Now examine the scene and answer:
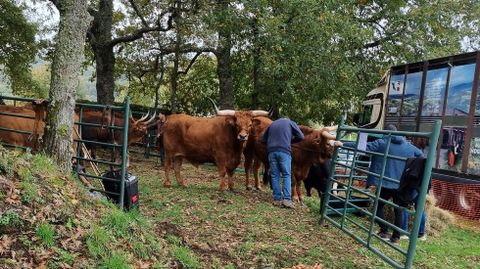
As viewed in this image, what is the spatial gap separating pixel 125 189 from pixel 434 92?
9195mm

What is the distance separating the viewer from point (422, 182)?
478 centimetres

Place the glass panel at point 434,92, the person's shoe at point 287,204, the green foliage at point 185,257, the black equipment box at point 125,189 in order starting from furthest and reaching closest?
the glass panel at point 434,92 < the person's shoe at point 287,204 < the black equipment box at point 125,189 < the green foliage at point 185,257

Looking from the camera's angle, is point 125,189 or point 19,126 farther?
point 19,126

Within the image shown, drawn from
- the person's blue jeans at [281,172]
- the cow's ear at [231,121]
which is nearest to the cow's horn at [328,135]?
the person's blue jeans at [281,172]

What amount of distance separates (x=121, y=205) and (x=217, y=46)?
8.71 m

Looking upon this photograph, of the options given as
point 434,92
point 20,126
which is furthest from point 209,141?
point 434,92

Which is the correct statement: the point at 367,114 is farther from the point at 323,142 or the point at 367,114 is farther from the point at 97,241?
the point at 97,241

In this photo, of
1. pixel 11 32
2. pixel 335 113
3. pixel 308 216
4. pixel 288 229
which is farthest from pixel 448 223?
pixel 11 32

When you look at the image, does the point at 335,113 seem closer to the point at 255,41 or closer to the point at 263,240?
the point at 255,41

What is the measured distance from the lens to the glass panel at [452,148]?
10938mm

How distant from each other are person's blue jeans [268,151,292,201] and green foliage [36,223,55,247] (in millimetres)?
4574

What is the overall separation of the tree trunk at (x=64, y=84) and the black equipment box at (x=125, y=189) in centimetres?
60

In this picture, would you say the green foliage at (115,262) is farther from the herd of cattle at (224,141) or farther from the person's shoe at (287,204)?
the herd of cattle at (224,141)

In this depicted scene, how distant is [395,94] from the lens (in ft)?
46.9
